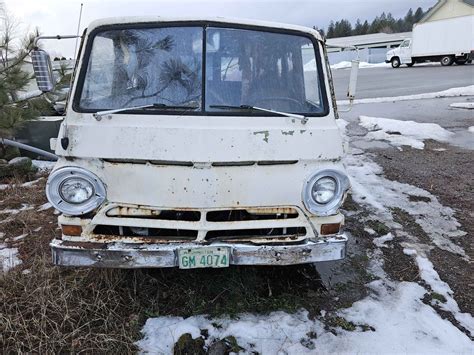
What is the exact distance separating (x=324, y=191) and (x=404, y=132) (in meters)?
7.22

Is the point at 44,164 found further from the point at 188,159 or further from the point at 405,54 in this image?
the point at 405,54

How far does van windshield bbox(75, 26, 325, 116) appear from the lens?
9.91 ft

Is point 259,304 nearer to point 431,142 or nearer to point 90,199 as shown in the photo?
point 90,199

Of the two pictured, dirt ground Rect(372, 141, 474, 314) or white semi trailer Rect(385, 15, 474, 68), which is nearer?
dirt ground Rect(372, 141, 474, 314)

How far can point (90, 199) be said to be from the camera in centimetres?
274

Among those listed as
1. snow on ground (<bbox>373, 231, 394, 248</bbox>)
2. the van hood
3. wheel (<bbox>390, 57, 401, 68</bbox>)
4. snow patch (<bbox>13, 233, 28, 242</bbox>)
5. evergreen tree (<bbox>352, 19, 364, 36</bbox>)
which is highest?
evergreen tree (<bbox>352, 19, 364, 36</bbox>)

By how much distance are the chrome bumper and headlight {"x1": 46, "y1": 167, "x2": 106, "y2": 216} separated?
0.83 feet

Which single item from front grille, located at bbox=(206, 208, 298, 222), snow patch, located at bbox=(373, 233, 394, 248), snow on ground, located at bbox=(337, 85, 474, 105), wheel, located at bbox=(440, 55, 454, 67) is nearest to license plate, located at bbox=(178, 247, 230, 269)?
front grille, located at bbox=(206, 208, 298, 222)

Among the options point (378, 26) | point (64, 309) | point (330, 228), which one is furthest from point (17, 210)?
point (378, 26)

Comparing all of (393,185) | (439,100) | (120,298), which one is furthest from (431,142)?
(120,298)

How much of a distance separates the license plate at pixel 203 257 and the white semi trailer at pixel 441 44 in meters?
29.7

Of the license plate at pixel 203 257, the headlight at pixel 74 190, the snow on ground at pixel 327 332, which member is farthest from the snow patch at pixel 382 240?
the headlight at pixel 74 190

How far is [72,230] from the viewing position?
280 centimetres

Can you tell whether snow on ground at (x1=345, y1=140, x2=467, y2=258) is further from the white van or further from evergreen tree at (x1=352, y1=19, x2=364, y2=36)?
evergreen tree at (x1=352, y1=19, x2=364, y2=36)
